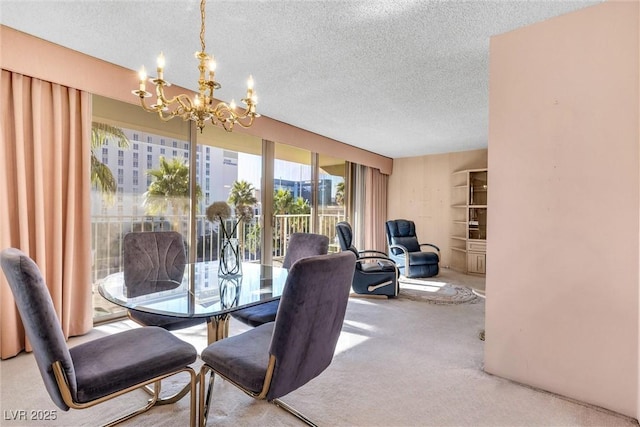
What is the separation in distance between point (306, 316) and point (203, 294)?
863 millimetres

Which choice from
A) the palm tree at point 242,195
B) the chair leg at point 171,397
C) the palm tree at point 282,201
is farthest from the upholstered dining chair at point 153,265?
the palm tree at point 282,201

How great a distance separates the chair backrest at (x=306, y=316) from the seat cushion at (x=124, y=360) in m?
0.52

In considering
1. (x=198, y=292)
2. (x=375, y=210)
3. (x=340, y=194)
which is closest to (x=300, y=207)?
(x=340, y=194)

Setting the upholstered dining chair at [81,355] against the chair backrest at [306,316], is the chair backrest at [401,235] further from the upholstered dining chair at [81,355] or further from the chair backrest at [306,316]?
the upholstered dining chair at [81,355]

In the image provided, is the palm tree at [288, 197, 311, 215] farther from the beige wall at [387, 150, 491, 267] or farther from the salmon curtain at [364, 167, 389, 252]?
the beige wall at [387, 150, 491, 267]

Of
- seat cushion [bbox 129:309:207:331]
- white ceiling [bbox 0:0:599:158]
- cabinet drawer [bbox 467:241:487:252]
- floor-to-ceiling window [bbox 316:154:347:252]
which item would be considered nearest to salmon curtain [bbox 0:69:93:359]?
white ceiling [bbox 0:0:599:158]

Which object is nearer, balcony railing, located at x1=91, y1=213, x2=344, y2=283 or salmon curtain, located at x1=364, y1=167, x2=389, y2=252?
balcony railing, located at x1=91, y1=213, x2=344, y2=283

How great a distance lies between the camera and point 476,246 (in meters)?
5.58

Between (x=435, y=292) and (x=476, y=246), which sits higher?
(x=476, y=246)

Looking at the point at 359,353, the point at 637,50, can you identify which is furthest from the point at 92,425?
the point at 637,50

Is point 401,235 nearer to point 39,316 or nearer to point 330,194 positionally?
point 330,194

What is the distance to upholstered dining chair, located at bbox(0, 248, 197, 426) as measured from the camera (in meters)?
1.13

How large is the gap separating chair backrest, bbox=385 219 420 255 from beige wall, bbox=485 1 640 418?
3337mm

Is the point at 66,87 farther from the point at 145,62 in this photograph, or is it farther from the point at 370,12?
the point at 370,12
